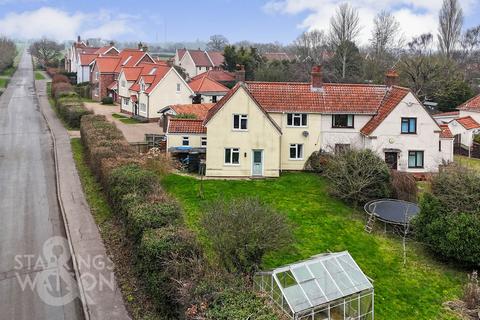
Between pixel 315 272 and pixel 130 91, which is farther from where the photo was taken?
pixel 130 91

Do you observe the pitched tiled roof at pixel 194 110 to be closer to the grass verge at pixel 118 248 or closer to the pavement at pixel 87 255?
the pavement at pixel 87 255

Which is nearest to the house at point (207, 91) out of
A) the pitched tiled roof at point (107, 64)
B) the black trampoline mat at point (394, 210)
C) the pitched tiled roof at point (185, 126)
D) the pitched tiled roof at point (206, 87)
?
the pitched tiled roof at point (206, 87)

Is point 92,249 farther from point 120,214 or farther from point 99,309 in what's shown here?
point 99,309

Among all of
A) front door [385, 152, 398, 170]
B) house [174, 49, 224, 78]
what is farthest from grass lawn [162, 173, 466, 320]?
house [174, 49, 224, 78]

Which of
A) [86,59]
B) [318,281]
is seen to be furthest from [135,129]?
[86,59]

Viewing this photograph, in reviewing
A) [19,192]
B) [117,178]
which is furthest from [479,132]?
[19,192]

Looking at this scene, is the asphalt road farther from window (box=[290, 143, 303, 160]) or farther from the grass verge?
window (box=[290, 143, 303, 160])
